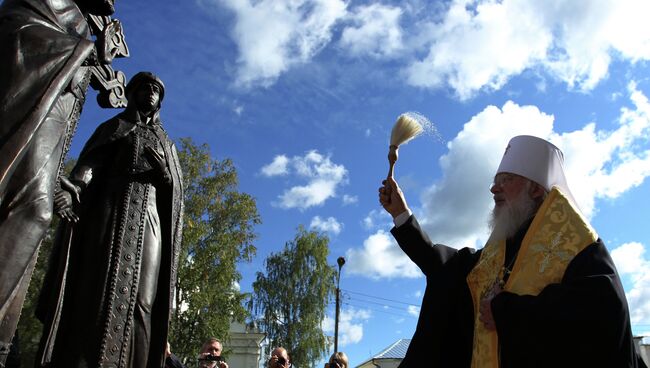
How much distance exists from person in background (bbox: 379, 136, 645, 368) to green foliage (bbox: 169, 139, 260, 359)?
64.2ft

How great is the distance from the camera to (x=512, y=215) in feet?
12.1

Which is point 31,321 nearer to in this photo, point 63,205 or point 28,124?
point 63,205

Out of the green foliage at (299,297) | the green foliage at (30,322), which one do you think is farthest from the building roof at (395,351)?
the green foliage at (30,322)

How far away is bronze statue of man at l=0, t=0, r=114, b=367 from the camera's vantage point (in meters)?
2.27

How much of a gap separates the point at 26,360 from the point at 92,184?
21.7 m

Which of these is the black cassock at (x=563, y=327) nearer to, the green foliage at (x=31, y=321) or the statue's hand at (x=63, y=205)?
the statue's hand at (x=63, y=205)

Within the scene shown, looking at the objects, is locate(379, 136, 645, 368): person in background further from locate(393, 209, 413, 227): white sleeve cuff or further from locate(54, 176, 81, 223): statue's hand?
locate(54, 176, 81, 223): statue's hand

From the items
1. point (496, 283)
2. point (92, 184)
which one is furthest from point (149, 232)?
point (496, 283)

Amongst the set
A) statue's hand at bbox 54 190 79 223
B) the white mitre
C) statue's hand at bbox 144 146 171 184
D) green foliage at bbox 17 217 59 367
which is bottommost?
statue's hand at bbox 54 190 79 223

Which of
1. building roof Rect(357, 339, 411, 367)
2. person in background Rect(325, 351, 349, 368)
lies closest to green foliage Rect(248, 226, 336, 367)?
building roof Rect(357, 339, 411, 367)

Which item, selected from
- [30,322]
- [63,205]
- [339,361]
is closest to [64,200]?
[63,205]

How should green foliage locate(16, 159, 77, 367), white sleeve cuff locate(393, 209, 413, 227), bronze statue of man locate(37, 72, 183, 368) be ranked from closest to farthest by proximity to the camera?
bronze statue of man locate(37, 72, 183, 368)
white sleeve cuff locate(393, 209, 413, 227)
green foliage locate(16, 159, 77, 367)

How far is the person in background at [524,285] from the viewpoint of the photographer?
8.64 ft

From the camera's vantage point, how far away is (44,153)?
8.20 ft
